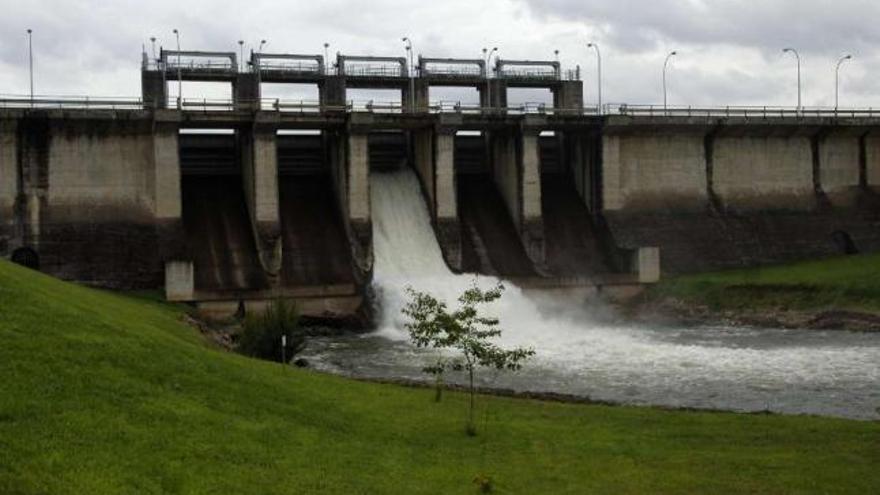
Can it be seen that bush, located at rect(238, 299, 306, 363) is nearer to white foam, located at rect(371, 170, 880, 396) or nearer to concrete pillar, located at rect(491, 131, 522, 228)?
white foam, located at rect(371, 170, 880, 396)

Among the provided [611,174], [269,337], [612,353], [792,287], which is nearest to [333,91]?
[611,174]

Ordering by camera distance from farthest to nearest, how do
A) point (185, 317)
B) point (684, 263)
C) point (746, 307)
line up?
point (684, 263) → point (746, 307) → point (185, 317)

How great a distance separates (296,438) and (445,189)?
1330 inches

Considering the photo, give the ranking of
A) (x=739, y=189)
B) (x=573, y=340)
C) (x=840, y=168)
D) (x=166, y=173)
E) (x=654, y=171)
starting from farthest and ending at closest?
(x=840, y=168) → (x=739, y=189) → (x=654, y=171) → (x=166, y=173) → (x=573, y=340)

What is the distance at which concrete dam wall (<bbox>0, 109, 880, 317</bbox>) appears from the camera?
42.5m

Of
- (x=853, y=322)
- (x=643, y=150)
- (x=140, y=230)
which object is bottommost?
(x=853, y=322)

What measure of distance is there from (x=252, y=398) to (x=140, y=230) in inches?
1158

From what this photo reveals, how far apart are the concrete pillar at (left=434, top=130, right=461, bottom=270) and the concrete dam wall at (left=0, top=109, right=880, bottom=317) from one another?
82 millimetres

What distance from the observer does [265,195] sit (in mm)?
45125

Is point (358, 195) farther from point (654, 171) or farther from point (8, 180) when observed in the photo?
point (654, 171)

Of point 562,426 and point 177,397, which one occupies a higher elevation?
point 177,397

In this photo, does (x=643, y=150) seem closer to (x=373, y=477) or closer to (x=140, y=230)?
(x=140, y=230)

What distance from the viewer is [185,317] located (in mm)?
36156

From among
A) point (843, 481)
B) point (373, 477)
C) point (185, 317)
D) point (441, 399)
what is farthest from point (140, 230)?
point (843, 481)
